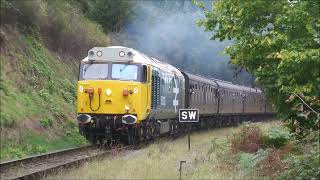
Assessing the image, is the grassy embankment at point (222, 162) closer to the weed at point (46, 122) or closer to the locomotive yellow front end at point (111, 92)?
the locomotive yellow front end at point (111, 92)

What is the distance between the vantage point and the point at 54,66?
25.8 meters

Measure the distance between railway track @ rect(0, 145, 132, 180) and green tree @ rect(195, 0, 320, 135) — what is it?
459 cm

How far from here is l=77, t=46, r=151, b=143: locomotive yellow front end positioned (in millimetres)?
18000

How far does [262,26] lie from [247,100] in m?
31.5

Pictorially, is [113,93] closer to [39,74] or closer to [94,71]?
[94,71]

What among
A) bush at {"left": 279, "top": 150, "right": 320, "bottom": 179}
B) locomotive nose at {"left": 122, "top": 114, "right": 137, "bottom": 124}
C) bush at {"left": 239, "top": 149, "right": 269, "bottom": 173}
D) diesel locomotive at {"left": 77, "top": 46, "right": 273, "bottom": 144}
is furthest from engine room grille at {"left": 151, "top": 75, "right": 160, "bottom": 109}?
bush at {"left": 279, "top": 150, "right": 320, "bottom": 179}

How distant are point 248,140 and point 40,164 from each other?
19.2 feet

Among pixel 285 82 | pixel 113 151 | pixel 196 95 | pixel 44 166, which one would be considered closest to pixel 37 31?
pixel 196 95

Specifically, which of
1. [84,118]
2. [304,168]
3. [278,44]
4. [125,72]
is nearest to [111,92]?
[125,72]

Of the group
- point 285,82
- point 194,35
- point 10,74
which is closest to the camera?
point 285,82

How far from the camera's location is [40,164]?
47.5ft

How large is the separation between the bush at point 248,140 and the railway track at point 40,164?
11.1 ft

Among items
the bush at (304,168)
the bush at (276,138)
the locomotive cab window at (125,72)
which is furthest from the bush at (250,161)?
the locomotive cab window at (125,72)

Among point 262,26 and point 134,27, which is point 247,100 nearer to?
point 134,27
